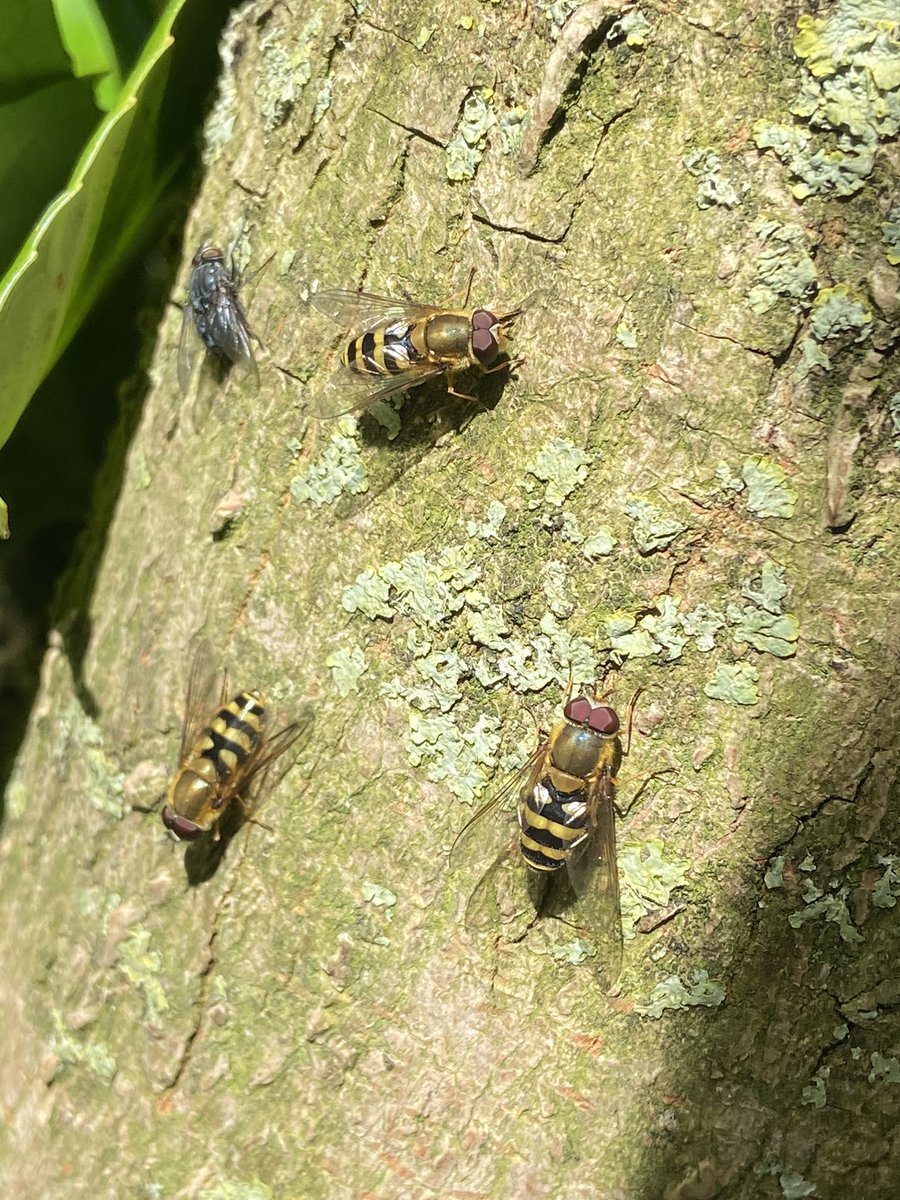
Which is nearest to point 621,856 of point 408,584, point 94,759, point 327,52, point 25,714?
point 408,584

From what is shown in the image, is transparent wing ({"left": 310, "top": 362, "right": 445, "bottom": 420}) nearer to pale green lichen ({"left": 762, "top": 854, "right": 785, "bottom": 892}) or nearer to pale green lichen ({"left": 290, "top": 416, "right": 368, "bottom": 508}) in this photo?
pale green lichen ({"left": 290, "top": 416, "right": 368, "bottom": 508})

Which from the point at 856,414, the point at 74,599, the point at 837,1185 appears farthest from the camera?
the point at 74,599

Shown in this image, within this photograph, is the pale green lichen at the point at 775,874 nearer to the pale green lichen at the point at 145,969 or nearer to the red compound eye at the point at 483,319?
the red compound eye at the point at 483,319

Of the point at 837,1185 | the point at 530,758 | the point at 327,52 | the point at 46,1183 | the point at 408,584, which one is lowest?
the point at 46,1183

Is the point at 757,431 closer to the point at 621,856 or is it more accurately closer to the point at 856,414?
the point at 856,414

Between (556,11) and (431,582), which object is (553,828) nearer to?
(431,582)

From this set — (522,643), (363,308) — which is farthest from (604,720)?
(363,308)
